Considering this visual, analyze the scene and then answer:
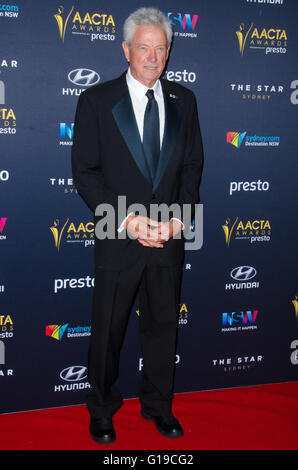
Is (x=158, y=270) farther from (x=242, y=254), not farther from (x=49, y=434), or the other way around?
(x=49, y=434)

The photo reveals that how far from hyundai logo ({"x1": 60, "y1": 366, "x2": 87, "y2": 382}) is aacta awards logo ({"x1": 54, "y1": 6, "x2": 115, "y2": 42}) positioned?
72.8 inches

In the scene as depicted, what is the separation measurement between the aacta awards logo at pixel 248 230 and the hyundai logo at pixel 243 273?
0.57 ft

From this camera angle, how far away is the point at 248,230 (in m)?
2.91

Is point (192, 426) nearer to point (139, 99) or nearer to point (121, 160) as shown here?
point (121, 160)

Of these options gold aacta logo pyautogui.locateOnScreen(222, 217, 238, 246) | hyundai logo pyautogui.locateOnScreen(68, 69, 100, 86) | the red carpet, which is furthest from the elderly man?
gold aacta logo pyautogui.locateOnScreen(222, 217, 238, 246)

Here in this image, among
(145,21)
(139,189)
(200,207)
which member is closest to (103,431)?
(139,189)

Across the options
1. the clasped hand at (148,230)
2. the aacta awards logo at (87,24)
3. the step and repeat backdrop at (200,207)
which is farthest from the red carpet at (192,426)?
the aacta awards logo at (87,24)

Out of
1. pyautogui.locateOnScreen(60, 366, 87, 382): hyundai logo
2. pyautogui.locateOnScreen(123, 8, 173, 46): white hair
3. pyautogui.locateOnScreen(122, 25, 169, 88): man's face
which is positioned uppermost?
pyautogui.locateOnScreen(123, 8, 173, 46): white hair

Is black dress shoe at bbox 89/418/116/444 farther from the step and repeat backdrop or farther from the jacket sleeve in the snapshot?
the jacket sleeve

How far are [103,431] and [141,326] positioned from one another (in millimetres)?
556

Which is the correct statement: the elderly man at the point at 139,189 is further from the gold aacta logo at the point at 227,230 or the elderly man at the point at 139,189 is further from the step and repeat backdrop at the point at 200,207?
the gold aacta logo at the point at 227,230

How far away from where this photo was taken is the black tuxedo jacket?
2.14m

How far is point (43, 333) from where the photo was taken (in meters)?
2.69

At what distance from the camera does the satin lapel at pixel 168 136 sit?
2193mm
